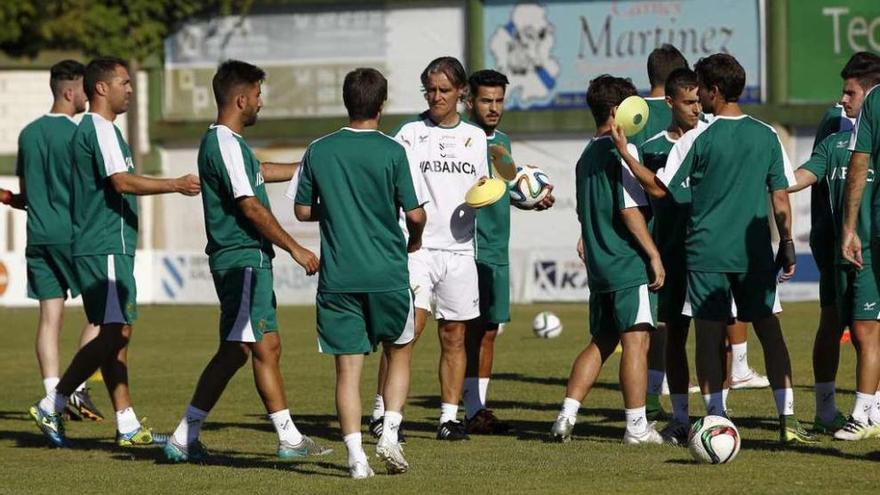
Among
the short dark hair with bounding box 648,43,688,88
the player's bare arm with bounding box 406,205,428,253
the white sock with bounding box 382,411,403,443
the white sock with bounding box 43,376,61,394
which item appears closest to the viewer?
the white sock with bounding box 382,411,403,443

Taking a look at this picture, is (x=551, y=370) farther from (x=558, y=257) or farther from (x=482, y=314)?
(x=558, y=257)

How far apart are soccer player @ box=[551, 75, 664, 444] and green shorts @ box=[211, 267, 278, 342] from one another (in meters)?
1.94

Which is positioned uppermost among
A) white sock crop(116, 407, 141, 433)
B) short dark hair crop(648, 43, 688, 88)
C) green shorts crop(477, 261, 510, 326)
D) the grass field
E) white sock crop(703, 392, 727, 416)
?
short dark hair crop(648, 43, 688, 88)

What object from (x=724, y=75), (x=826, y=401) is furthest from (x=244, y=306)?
(x=826, y=401)

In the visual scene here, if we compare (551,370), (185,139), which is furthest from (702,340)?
(185,139)

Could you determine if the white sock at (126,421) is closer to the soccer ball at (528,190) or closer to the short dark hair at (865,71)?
the soccer ball at (528,190)

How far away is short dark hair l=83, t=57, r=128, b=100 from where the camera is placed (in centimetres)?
1045

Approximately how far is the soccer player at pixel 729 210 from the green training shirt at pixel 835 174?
1.52 feet

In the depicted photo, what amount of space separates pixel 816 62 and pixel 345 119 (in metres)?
9.43

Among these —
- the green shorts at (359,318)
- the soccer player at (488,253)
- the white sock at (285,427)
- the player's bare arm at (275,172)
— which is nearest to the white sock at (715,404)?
the soccer player at (488,253)

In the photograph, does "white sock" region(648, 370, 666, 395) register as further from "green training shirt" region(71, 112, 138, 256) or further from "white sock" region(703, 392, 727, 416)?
"green training shirt" region(71, 112, 138, 256)

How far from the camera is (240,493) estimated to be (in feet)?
26.7

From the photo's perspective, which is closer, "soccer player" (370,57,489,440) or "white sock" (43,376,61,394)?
"soccer player" (370,57,489,440)

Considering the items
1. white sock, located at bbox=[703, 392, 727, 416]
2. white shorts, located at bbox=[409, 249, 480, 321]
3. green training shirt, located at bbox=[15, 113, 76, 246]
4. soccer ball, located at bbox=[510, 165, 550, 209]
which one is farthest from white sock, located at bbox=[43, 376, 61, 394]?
white sock, located at bbox=[703, 392, 727, 416]
